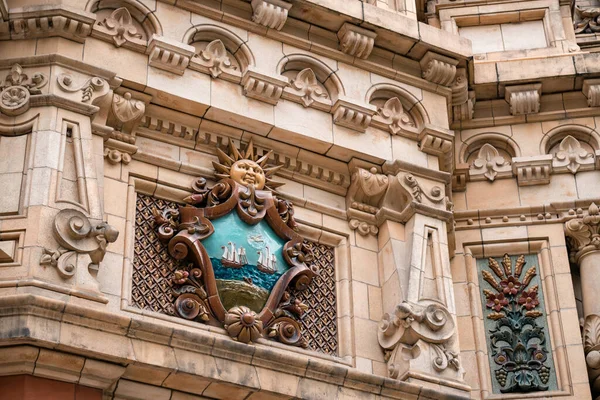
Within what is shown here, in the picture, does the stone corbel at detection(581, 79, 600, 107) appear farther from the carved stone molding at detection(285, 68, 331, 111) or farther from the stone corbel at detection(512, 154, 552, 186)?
the carved stone molding at detection(285, 68, 331, 111)

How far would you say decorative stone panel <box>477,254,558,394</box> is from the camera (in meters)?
17.5

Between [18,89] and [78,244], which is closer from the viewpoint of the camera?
[78,244]

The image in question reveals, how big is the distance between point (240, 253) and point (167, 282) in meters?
1.01

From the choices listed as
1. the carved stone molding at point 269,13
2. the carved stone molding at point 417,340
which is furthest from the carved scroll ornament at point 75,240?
the carved stone molding at point 269,13

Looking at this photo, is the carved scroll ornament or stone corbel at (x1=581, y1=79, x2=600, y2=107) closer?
the carved scroll ornament

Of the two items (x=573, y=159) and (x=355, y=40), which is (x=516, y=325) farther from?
(x=355, y=40)

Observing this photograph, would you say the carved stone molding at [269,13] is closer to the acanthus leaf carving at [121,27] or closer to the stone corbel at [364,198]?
the acanthus leaf carving at [121,27]

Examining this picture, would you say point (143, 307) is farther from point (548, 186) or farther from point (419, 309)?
point (548, 186)

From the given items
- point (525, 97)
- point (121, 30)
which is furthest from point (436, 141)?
point (121, 30)

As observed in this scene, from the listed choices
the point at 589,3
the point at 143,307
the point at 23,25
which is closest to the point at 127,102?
the point at 23,25

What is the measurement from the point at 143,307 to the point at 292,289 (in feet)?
6.65

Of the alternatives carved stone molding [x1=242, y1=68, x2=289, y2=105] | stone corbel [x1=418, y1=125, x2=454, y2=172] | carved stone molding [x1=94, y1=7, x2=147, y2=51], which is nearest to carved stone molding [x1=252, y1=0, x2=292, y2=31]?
carved stone molding [x1=242, y1=68, x2=289, y2=105]

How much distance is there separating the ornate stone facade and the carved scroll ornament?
0.08ft

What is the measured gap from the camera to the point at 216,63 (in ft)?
56.0
